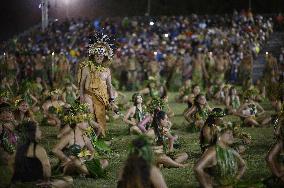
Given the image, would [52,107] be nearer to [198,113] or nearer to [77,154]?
[198,113]

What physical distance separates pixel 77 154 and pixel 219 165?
2.43 meters

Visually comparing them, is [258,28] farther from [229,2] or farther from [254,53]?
[229,2]

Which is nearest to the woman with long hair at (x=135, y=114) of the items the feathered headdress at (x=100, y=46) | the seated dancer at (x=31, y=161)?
the feathered headdress at (x=100, y=46)

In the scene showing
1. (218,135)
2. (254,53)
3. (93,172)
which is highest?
(254,53)

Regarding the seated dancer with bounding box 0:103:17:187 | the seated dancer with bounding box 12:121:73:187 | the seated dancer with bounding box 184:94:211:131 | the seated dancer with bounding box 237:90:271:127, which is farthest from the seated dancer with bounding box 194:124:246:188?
the seated dancer with bounding box 237:90:271:127

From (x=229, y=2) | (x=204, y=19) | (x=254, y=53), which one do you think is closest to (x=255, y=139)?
(x=254, y=53)

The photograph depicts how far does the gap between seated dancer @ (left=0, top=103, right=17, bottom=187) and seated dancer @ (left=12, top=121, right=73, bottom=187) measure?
18cm

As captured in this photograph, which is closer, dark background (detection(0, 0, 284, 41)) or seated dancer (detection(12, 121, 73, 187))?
seated dancer (detection(12, 121, 73, 187))

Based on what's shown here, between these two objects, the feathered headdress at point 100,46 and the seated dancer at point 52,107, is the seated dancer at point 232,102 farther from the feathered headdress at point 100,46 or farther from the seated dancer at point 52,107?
the feathered headdress at point 100,46

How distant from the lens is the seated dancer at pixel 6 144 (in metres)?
7.09

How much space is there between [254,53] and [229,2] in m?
11.2

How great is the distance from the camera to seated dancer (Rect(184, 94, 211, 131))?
12.9 meters

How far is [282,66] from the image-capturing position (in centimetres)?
2423

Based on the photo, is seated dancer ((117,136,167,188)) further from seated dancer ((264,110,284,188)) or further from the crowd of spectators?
the crowd of spectators
